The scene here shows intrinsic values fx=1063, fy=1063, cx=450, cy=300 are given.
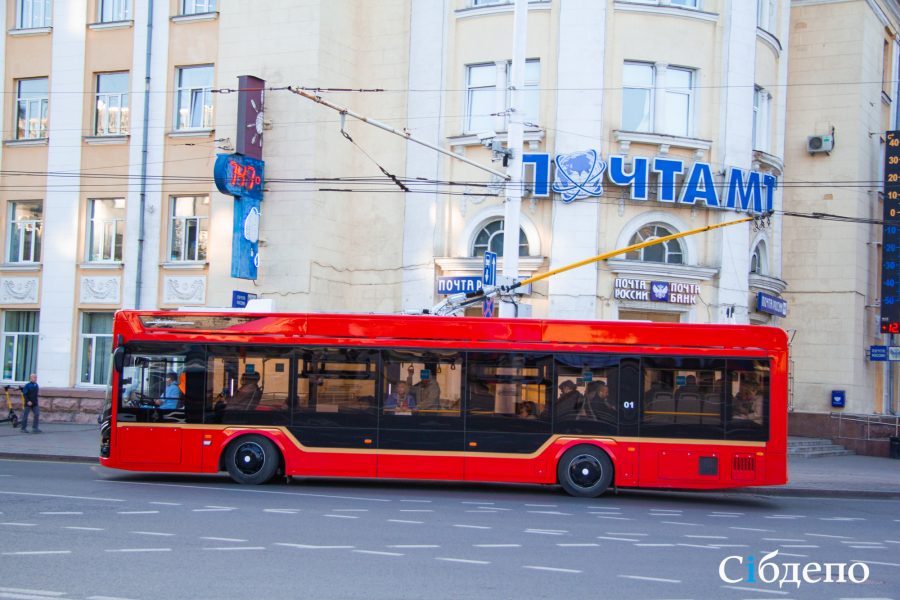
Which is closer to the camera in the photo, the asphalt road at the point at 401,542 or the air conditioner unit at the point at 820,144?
the asphalt road at the point at 401,542

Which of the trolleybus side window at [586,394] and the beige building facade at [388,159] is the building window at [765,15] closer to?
the beige building facade at [388,159]

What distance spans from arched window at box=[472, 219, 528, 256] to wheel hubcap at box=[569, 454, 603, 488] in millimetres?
11136

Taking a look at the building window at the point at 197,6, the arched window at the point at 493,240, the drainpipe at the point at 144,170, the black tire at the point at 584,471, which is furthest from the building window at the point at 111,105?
the black tire at the point at 584,471

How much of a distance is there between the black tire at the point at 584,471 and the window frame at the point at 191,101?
16.8 metres

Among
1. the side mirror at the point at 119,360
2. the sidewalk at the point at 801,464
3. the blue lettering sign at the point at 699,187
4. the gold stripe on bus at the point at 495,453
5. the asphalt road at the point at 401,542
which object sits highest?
the blue lettering sign at the point at 699,187

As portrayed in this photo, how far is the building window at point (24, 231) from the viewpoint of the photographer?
3206cm

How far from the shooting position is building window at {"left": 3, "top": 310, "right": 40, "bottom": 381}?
105 feet

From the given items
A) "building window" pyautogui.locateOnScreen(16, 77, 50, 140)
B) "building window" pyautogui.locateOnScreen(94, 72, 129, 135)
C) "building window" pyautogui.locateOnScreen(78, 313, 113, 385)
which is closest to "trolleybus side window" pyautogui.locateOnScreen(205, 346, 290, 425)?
"building window" pyautogui.locateOnScreen(78, 313, 113, 385)

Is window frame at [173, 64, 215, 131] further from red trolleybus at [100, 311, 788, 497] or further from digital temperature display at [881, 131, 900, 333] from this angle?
digital temperature display at [881, 131, 900, 333]

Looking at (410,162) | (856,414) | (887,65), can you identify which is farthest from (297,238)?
(887,65)

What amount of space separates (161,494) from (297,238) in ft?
43.6

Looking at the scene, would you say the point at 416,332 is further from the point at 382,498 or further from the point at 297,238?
the point at 297,238

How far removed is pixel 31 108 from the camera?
32.2 meters

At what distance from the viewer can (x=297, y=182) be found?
28.7 meters
